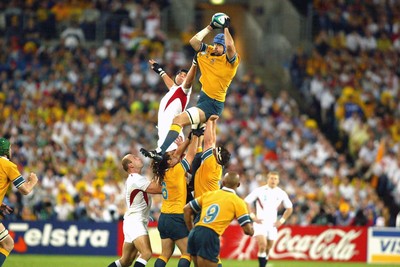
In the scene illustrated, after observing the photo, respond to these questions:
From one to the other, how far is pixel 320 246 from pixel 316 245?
10 cm

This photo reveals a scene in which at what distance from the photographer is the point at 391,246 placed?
2400cm

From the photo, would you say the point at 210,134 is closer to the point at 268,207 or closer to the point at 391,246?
the point at 268,207

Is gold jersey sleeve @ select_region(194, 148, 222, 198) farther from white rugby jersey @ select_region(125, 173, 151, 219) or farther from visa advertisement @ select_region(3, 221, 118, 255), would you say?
visa advertisement @ select_region(3, 221, 118, 255)

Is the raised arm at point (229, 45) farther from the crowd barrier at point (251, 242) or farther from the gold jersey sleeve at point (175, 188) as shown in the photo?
the crowd barrier at point (251, 242)

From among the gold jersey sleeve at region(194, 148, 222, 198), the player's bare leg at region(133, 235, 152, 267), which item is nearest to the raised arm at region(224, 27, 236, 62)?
the gold jersey sleeve at region(194, 148, 222, 198)

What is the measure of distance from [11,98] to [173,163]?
13.4m

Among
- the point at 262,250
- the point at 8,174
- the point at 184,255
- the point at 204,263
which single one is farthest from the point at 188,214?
the point at 262,250

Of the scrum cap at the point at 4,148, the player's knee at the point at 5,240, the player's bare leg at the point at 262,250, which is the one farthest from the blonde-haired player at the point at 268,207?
the scrum cap at the point at 4,148

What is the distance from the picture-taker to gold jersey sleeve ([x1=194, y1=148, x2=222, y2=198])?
14.9 meters

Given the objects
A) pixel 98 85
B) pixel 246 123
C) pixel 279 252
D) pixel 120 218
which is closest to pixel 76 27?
pixel 98 85

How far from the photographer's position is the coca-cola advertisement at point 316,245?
24.1 m

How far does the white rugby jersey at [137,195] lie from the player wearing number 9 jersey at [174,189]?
36cm

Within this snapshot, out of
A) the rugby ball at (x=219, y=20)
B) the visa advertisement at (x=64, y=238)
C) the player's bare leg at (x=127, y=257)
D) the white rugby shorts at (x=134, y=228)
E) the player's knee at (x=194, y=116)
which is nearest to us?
the rugby ball at (x=219, y=20)

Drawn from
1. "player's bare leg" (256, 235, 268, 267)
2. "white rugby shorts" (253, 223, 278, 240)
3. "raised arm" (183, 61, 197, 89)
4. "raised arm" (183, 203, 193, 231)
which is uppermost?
"raised arm" (183, 61, 197, 89)
